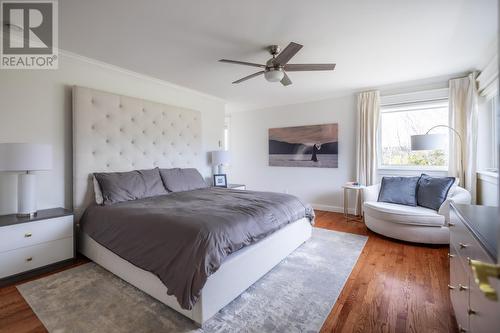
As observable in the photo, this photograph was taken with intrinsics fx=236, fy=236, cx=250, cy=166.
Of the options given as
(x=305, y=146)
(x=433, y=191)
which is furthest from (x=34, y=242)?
(x=433, y=191)

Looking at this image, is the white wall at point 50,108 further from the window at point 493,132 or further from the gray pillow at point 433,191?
the window at point 493,132

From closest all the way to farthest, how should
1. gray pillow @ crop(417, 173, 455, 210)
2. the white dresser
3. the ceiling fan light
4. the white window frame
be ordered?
the white dresser, the ceiling fan light, gray pillow @ crop(417, 173, 455, 210), the white window frame

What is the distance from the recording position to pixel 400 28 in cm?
232

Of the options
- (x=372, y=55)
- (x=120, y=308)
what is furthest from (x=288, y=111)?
(x=120, y=308)

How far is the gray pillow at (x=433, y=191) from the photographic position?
3164 mm

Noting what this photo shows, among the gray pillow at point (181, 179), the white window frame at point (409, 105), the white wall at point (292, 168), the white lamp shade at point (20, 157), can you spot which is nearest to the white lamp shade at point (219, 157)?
the gray pillow at point (181, 179)

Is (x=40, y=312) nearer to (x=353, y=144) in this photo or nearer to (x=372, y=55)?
(x=372, y=55)

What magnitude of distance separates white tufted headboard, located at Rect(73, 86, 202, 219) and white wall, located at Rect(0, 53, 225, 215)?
158mm

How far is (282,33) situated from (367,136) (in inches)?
108

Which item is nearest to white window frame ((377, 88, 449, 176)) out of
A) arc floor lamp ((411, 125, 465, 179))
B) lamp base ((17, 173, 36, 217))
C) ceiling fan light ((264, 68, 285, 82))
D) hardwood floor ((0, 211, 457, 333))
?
arc floor lamp ((411, 125, 465, 179))

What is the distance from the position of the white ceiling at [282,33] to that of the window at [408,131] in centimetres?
64

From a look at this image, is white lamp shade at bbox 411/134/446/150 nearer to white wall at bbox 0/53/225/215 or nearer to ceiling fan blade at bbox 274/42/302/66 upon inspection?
ceiling fan blade at bbox 274/42/302/66

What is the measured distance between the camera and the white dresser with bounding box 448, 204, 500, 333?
2.95 ft

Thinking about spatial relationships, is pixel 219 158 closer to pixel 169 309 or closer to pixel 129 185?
pixel 129 185
